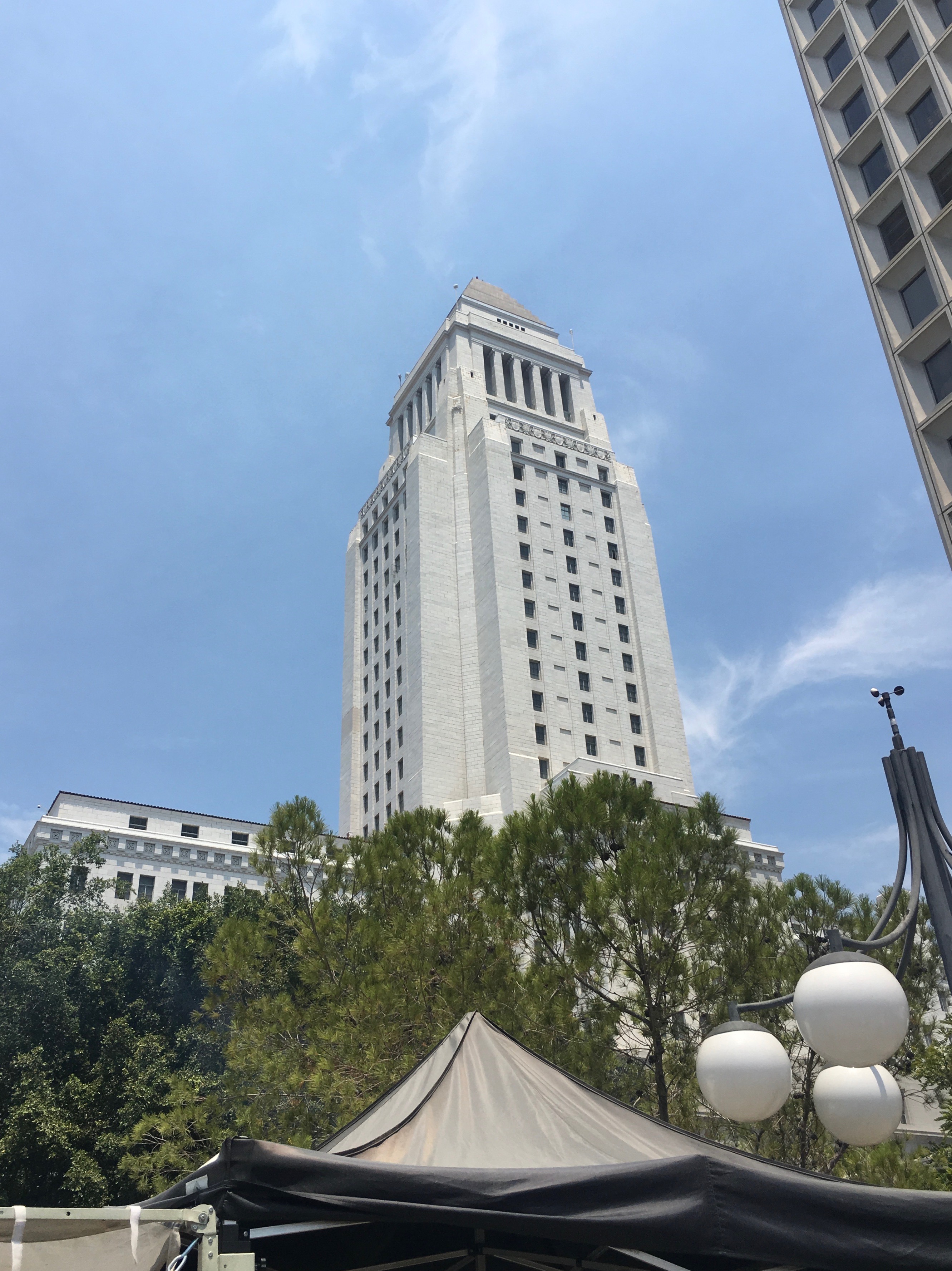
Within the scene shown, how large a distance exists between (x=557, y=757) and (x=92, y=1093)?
29882 millimetres

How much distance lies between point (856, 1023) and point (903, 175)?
1902cm

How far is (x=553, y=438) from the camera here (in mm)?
64750

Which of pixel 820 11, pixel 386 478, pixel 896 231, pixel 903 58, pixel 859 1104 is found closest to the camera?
pixel 859 1104

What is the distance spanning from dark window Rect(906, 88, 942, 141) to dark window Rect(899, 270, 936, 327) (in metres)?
2.68

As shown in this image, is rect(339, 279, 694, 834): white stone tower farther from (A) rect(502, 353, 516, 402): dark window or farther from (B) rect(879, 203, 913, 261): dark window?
(B) rect(879, 203, 913, 261): dark window

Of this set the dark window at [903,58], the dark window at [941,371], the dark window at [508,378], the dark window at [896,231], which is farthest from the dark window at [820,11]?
the dark window at [508,378]

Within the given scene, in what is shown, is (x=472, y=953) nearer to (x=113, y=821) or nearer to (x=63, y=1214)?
(x=63, y=1214)

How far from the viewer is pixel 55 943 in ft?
97.1

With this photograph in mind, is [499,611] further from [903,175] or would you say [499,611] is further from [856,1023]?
[856,1023]

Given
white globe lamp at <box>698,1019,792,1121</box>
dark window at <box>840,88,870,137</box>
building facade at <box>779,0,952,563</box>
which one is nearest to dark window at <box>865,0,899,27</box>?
building facade at <box>779,0,952,563</box>

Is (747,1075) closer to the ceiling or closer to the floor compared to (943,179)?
closer to the floor

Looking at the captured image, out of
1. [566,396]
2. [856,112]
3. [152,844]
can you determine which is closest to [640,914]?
[856,112]

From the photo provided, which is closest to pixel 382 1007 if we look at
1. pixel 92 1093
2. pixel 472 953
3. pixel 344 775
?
pixel 472 953

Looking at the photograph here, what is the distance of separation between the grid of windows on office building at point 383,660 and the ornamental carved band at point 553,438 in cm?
820
